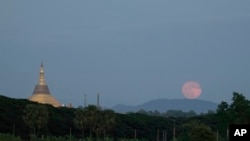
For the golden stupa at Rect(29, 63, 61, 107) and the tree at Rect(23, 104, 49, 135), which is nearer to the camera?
the tree at Rect(23, 104, 49, 135)

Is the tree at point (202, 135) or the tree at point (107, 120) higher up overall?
the tree at point (107, 120)

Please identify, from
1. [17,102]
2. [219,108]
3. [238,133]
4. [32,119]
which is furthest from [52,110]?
[238,133]

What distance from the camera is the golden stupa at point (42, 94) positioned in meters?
116

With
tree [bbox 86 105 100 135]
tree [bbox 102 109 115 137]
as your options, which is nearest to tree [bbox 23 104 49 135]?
tree [bbox 86 105 100 135]

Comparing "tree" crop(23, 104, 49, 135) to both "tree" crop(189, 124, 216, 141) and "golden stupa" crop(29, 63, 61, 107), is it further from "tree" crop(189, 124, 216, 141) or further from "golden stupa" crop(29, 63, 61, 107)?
"golden stupa" crop(29, 63, 61, 107)

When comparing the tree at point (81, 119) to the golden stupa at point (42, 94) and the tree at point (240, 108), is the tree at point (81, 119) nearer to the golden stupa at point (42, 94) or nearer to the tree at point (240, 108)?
the tree at point (240, 108)

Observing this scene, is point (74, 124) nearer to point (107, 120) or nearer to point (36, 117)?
point (36, 117)

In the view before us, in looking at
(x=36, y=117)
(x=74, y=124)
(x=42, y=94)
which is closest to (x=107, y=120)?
(x=74, y=124)

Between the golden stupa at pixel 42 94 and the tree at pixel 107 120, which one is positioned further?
the golden stupa at pixel 42 94

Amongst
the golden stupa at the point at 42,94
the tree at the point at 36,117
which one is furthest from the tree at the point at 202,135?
the golden stupa at the point at 42,94

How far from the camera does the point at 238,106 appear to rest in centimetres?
4109

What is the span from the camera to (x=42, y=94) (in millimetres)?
121250

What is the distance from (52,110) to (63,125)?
5.90 metres

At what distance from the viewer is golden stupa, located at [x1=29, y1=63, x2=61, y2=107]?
115875 millimetres
